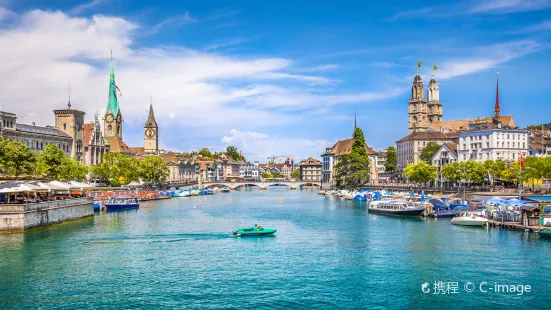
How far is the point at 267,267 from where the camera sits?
41500mm

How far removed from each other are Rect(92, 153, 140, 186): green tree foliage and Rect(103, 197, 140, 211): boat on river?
35.4 m

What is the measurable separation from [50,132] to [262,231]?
3784 inches

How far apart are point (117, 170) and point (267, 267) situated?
95250 millimetres

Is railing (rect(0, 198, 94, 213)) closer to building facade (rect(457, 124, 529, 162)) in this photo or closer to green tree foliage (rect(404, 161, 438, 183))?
green tree foliage (rect(404, 161, 438, 183))

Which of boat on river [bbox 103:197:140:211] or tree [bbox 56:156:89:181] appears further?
tree [bbox 56:156:89:181]

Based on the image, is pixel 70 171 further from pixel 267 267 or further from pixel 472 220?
pixel 472 220

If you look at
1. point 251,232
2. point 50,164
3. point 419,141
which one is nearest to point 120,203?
point 50,164

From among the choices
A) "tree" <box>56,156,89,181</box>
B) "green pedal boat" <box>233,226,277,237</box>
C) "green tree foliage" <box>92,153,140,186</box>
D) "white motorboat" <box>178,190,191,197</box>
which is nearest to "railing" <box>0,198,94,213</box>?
"green pedal boat" <box>233,226,277,237</box>

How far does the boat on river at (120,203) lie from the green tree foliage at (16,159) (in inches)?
521

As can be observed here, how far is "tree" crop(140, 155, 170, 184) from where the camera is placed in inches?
5517

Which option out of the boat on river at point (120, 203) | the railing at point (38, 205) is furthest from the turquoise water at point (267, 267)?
the boat on river at point (120, 203)

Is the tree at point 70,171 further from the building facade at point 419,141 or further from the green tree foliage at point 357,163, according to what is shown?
the building facade at point 419,141

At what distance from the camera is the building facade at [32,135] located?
373ft

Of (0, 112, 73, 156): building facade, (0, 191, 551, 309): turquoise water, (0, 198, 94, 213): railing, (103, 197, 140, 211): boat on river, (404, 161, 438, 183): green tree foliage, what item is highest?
(0, 112, 73, 156): building facade
